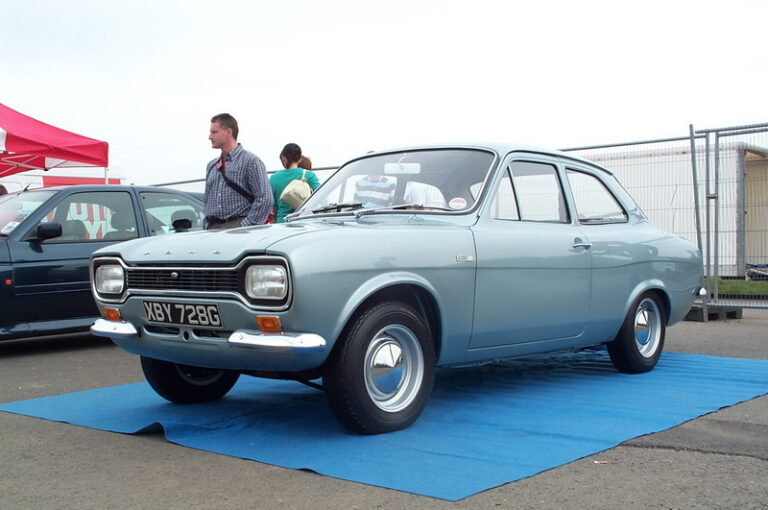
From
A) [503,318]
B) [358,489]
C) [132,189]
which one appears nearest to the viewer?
[358,489]

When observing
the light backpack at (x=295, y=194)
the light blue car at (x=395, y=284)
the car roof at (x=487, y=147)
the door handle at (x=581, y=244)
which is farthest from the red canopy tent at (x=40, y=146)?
the door handle at (x=581, y=244)

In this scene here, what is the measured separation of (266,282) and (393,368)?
799 millimetres

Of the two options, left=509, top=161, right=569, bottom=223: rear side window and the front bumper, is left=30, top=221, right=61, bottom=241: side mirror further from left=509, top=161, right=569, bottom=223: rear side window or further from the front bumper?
left=509, top=161, right=569, bottom=223: rear side window

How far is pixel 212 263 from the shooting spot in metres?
3.89

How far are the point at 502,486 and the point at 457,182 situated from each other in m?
2.20

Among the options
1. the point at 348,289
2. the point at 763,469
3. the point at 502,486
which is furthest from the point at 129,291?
the point at 763,469

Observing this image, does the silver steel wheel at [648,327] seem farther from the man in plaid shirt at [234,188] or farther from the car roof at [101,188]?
the car roof at [101,188]

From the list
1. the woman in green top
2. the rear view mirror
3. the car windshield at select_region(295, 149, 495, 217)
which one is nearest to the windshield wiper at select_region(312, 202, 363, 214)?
the car windshield at select_region(295, 149, 495, 217)

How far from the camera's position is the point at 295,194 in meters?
7.32

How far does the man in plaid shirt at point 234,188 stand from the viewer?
6.25 meters

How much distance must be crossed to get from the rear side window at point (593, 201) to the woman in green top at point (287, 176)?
2.73m

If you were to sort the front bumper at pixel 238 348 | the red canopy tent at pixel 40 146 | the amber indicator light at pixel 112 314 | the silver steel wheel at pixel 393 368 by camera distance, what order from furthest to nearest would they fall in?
the red canopy tent at pixel 40 146 < the amber indicator light at pixel 112 314 < the silver steel wheel at pixel 393 368 < the front bumper at pixel 238 348

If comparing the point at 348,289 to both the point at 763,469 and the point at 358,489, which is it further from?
the point at 763,469

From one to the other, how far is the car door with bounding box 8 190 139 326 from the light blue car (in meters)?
2.96
